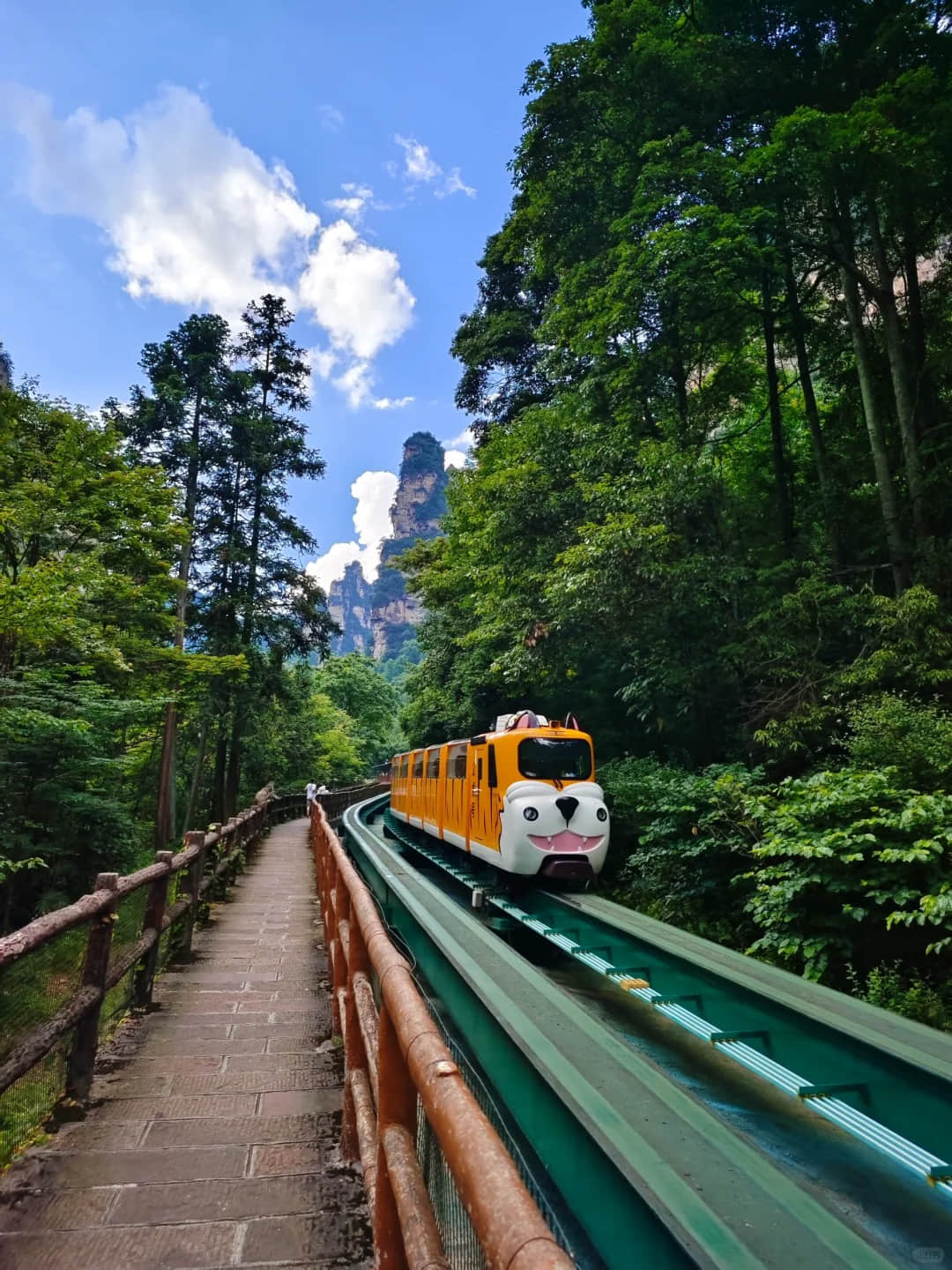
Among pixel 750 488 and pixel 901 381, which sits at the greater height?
pixel 750 488

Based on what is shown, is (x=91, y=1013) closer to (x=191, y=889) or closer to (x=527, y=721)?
(x=191, y=889)

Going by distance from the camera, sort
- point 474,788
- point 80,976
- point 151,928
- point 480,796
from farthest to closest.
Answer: point 474,788 < point 480,796 < point 151,928 < point 80,976

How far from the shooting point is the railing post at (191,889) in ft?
21.5

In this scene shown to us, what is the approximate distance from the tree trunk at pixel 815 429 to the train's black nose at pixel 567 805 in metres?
6.29

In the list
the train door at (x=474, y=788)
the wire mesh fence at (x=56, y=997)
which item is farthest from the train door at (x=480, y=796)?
the wire mesh fence at (x=56, y=997)

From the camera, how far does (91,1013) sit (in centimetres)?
353

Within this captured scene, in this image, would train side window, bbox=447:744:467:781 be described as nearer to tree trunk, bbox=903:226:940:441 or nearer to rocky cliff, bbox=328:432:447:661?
tree trunk, bbox=903:226:940:441

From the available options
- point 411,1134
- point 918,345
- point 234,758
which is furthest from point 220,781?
point 411,1134

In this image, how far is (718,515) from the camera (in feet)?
37.0

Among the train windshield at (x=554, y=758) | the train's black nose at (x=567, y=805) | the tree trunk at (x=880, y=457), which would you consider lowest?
the train's black nose at (x=567, y=805)

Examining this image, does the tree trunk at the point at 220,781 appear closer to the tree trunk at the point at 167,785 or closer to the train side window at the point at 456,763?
the tree trunk at the point at 167,785

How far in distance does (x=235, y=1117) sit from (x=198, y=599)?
21.5 metres

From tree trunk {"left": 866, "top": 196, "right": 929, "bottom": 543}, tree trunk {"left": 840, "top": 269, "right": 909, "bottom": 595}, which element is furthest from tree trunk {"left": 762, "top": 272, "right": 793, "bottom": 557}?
tree trunk {"left": 866, "top": 196, "right": 929, "bottom": 543}

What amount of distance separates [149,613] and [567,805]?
33.5 feet
